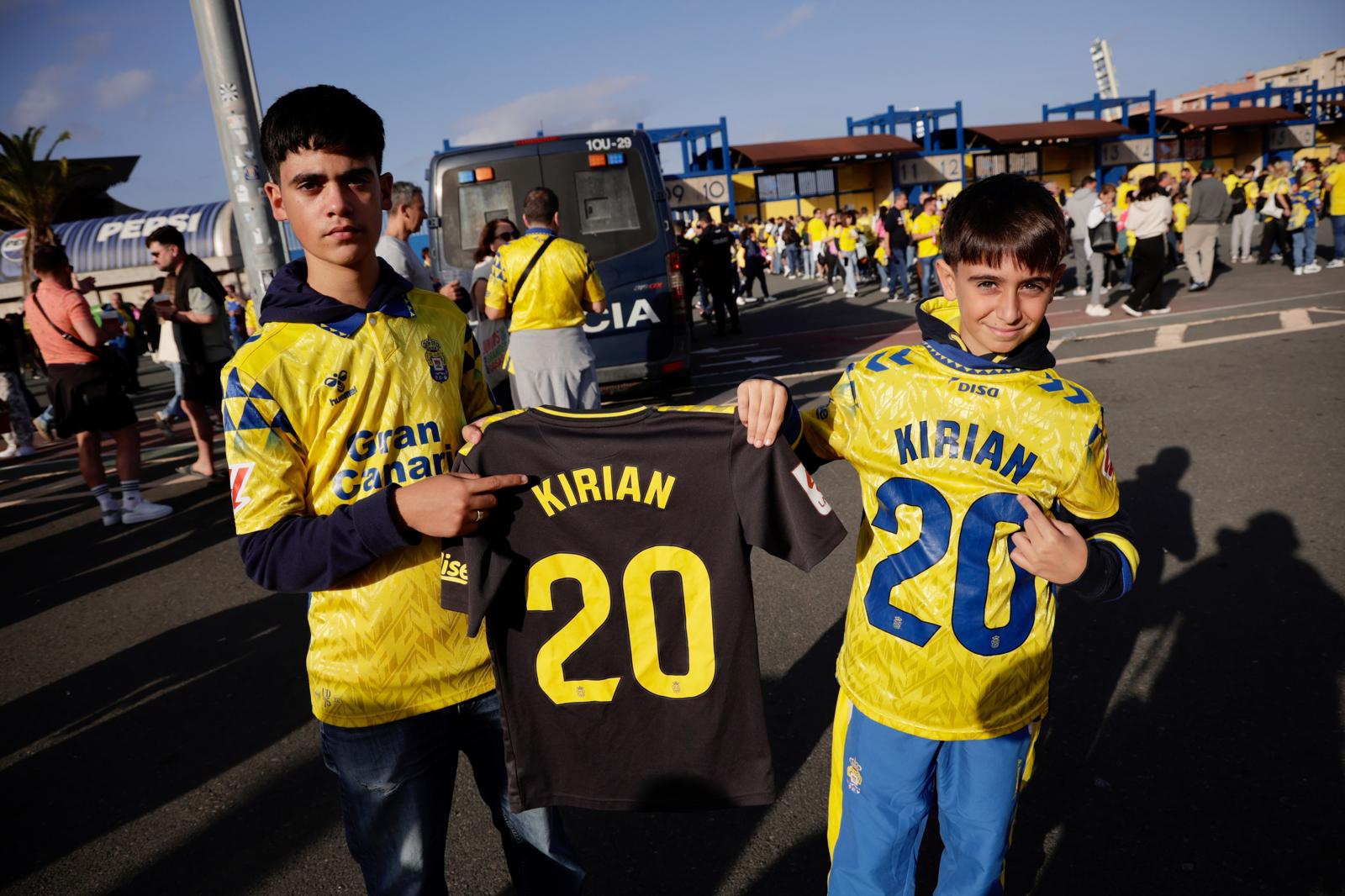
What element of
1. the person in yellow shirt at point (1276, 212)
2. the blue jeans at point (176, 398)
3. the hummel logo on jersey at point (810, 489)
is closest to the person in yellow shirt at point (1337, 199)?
the person in yellow shirt at point (1276, 212)

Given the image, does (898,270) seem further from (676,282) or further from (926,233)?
(676,282)

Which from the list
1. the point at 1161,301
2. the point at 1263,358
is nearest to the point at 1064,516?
the point at 1263,358

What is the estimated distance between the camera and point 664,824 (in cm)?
294

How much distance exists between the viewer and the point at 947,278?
79.5 inches

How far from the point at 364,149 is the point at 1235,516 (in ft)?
16.7

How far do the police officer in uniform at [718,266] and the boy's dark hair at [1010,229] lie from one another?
12883 mm

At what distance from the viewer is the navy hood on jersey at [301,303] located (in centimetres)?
170

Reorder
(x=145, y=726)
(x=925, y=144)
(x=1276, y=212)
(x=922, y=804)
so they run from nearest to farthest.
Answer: (x=922, y=804), (x=145, y=726), (x=1276, y=212), (x=925, y=144)

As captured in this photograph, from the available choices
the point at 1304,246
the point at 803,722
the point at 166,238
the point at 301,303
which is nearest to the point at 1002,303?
the point at 301,303

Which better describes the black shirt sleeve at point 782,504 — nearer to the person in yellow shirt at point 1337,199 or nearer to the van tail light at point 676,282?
the van tail light at point 676,282

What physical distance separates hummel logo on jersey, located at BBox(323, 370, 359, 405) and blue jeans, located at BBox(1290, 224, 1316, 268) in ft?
57.0

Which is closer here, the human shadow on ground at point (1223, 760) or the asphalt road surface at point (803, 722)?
the human shadow on ground at point (1223, 760)

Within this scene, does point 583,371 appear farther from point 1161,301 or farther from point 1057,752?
point 1161,301

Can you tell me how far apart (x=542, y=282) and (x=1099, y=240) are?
1063 centimetres
